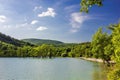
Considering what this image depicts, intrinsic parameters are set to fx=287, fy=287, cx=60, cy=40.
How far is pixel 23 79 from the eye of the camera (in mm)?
45531

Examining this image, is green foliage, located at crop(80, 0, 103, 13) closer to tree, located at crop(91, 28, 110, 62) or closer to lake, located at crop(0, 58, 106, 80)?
lake, located at crop(0, 58, 106, 80)

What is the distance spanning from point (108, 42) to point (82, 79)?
1613 inches

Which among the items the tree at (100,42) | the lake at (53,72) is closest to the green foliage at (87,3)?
the lake at (53,72)

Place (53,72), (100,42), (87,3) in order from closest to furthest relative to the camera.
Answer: (87,3) → (53,72) → (100,42)

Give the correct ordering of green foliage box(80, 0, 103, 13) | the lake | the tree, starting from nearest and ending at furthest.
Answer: green foliage box(80, 0, 103, 13), the lake, the tree

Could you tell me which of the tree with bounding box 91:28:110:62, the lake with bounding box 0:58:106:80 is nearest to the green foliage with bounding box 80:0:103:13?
the lake with bounding box 0:58:106:80

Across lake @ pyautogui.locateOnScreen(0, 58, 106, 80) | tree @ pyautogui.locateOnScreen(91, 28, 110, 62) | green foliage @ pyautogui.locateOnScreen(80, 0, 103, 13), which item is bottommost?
lake @ pyautogui.locateOnScreen(0, 58, 106, 80)

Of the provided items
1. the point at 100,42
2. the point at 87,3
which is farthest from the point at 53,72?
the point at 87,3

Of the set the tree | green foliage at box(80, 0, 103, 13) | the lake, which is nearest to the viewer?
green foliage at box(80, 0, 103, 13)

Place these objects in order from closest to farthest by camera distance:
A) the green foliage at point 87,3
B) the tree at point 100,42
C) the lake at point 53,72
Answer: the green foliage at point 87,3
the lake at point 53,72
the tree at point 100,42

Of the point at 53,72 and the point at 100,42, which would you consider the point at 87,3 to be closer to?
the point at 53,72

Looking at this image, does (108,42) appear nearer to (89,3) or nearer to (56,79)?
(56,79)

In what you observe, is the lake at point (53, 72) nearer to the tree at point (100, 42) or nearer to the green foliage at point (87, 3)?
the tree at point (100, 42)

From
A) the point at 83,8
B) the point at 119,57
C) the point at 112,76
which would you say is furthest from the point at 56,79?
the point at 83,8
